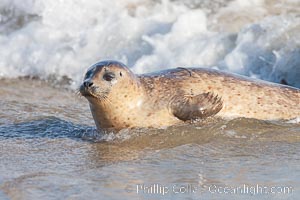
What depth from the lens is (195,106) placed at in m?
5.81

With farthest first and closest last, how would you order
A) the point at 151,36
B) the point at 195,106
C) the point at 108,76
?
the point at 151,36 → the point at 195,106 → the point at 108,76

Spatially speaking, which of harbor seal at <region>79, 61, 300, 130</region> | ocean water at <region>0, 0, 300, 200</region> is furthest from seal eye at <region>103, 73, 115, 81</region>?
ocean water at <region>0, 0, 300, 200</region>

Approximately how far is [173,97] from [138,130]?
37 cm

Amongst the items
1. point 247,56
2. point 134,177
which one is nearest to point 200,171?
point 134,177

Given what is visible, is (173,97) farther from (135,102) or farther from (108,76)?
(108,76)

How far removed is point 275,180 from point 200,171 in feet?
1.48

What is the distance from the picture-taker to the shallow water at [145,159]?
169 inches

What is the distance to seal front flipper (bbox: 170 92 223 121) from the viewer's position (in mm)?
5781

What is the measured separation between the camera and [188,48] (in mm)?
8914

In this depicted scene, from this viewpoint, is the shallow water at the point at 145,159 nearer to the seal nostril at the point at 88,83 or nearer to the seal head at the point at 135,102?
the seal head at the point at 135,102

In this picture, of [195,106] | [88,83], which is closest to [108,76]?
[88,83]

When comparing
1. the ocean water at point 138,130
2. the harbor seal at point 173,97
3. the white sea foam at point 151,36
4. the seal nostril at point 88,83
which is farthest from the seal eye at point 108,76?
the white sea foam at point 151,36

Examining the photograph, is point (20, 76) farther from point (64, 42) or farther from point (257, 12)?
A: point (257, 12)

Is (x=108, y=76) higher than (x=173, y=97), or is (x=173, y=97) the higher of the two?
(x=108, y=76)
